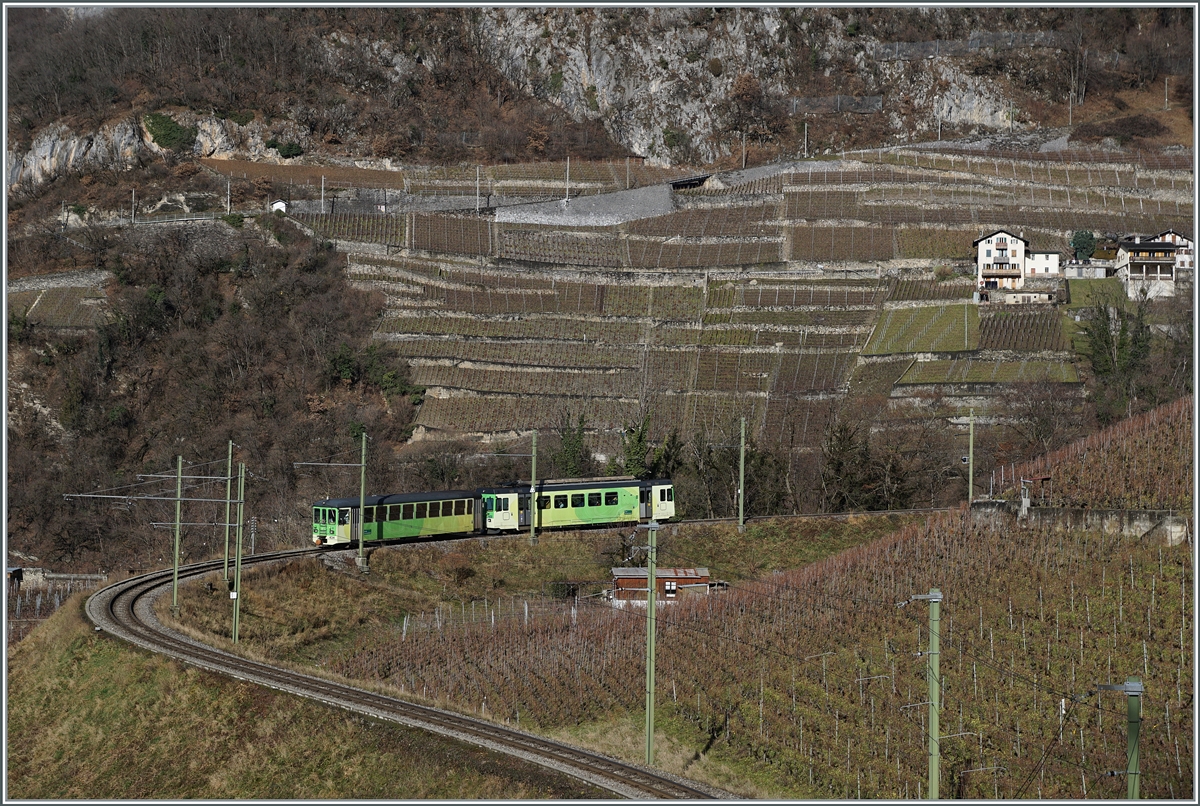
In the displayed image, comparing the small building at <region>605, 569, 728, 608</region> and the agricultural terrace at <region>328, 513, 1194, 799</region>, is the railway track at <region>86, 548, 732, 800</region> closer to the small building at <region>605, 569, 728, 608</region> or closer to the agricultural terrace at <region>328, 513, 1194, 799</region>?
the agricultural terrace at <region>328, 513, 1194, 799</region>

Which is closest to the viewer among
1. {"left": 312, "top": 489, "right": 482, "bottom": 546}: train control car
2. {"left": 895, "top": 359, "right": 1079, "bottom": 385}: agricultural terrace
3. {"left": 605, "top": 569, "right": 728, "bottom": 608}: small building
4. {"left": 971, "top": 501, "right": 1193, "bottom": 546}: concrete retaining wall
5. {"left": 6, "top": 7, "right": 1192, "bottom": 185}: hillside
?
{"left": 971, "top": 501, "right": 1193, "bottom": 546}: concrete retaining wall

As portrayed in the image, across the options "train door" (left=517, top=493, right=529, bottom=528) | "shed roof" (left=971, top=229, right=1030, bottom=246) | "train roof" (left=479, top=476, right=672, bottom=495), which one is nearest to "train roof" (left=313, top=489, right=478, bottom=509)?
"train roof" (left=479, top=476, right=672, bottom=495)

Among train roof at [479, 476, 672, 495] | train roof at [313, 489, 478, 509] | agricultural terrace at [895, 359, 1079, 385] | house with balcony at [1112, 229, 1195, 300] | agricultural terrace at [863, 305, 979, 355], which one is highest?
house with balcony at [1112, 229, 1195, 300]

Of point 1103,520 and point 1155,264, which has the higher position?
point 1155,264

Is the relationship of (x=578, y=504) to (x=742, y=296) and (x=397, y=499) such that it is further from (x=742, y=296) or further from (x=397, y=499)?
(x=742, y=296)

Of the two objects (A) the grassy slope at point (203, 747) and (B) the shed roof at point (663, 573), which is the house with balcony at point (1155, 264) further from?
(A) the grassy slope at point (203, 747)

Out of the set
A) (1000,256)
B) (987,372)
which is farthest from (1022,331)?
(1000,256)

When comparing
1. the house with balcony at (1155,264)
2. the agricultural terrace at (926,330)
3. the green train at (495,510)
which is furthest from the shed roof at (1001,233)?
the green train at (495,510)
